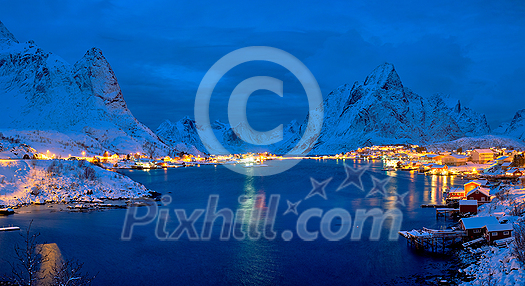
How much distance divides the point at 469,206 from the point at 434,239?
43.0 feet

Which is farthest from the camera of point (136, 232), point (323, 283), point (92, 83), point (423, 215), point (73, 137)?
point (92, 83)

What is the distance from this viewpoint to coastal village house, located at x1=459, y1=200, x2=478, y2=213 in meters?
38.6

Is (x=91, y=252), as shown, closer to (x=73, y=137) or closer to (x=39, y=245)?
(x=39, y=245)

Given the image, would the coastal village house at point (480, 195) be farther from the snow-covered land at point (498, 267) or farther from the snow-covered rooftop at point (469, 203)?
the snow-covered land at point (498, 267)

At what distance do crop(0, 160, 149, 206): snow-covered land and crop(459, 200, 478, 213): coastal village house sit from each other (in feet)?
136

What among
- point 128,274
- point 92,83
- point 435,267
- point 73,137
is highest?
point 92,83

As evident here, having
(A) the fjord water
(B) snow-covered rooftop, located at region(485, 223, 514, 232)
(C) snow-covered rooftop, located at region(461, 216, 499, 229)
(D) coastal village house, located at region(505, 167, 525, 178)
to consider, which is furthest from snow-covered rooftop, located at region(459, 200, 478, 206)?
(D) coastal village house, located at region(505, 167, 525, 178)

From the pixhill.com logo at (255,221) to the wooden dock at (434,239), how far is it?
2.70 m

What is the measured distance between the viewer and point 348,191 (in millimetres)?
62969

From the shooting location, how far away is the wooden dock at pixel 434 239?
2788 centimetres

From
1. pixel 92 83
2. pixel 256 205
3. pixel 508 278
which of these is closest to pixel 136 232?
pixel 256 205

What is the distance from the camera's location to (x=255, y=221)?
124 feet

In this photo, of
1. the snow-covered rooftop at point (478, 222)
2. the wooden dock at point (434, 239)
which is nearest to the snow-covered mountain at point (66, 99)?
the wooden dock at point (434, 239)

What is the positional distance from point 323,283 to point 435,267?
309 inches
